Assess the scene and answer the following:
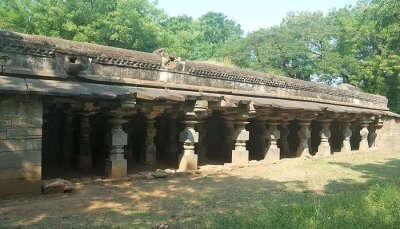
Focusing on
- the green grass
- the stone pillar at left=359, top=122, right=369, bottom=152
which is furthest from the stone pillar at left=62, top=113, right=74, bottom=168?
the stone pillar at left=359, top=122, right=369, bottom=152

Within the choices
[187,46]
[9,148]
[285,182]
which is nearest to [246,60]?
[187,46]

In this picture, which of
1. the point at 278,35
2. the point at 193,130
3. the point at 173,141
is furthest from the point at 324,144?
the point at 278,35

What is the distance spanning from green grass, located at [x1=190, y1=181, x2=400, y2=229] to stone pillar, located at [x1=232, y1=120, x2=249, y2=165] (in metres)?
3.96

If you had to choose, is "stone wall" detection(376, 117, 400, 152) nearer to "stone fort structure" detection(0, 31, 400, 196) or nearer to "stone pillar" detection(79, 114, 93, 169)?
"stone fort structure" detection(0, 31, 400, 196)

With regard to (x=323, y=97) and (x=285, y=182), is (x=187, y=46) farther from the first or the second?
(x=285, y=182)

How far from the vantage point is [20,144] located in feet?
18.5

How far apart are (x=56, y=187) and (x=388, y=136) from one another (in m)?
15.3

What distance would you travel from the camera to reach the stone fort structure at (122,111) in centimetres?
575

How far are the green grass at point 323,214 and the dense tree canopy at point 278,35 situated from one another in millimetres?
8305

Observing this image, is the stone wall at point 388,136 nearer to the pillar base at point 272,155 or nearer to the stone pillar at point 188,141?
the pillar base at point 272,155

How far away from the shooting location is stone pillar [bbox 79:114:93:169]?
808 centimetres

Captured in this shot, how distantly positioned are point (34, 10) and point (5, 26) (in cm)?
220

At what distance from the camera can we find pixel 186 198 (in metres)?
5.90

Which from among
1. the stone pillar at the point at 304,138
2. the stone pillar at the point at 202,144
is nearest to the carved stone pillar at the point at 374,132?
the stone pillar at the point at 304,138
